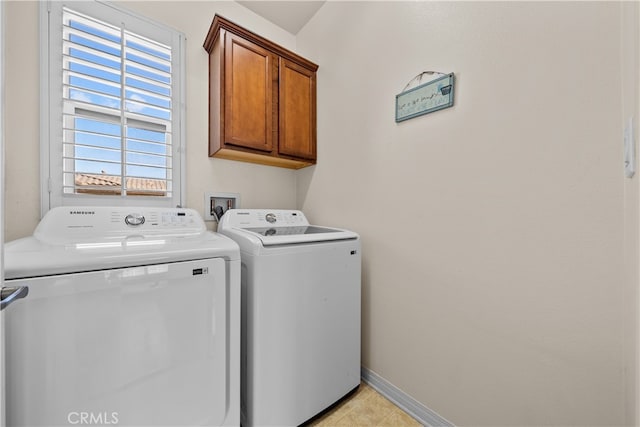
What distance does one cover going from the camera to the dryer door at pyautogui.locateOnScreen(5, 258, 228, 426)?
2.42 ft

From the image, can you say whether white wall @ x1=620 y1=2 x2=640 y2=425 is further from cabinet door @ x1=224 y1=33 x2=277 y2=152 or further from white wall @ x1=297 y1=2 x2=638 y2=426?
cabinet door @ x1=224 y1=33 x2=277 y2=152

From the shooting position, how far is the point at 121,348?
2.78 ft

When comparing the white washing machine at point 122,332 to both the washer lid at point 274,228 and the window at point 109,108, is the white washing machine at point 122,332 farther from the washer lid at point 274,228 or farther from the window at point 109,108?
the window at point 109,108

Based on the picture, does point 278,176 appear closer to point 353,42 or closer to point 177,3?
point 353,42

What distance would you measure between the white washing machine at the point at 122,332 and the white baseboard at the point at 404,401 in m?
0.87

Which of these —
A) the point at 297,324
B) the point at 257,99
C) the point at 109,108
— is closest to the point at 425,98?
the point at 257,99

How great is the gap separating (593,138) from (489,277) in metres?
0.61

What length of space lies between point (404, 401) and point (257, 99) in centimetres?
208

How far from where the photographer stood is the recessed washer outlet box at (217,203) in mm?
1774

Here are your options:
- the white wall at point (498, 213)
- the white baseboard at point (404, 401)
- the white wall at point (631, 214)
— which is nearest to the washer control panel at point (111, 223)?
the white wall at point (498, 213)

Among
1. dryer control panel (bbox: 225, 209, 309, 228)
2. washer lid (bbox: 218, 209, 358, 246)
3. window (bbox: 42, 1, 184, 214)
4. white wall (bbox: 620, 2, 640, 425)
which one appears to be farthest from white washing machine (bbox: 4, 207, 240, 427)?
white wall (bbox: 620, 2, 640, 425)

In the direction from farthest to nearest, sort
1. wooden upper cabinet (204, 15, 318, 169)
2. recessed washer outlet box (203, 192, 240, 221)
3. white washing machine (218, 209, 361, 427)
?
1. recessed washer outlet box (203, 192, 240, 221)
2. wooden upper cabinet (204, 15, 318, 169)
3. white washing machine (218, 209, 361, 427)

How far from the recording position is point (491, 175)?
42.3 inches

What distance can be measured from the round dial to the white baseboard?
1639 mm
